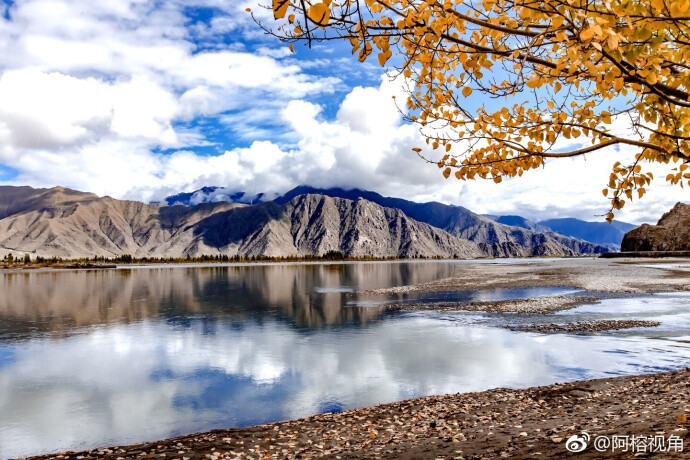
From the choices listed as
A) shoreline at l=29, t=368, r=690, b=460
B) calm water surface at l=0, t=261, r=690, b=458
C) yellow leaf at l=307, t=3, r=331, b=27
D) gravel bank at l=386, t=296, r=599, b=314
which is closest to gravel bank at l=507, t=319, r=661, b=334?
calm water surface at l=0, t=261, r=690, b=458

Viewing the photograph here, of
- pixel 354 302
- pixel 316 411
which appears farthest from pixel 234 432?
pixel 354 302

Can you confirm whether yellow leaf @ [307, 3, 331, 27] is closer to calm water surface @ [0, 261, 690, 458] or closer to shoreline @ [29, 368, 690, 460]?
shoreline @ [29, 368, 690, 460]

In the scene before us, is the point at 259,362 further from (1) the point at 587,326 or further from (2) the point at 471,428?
(1) the point at 587,326

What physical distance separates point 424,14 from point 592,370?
19.9 meters

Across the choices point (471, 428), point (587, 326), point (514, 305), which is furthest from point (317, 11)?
point (514, 305)

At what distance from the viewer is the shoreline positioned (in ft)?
34.0

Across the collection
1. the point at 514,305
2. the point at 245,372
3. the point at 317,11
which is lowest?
the point at 245,372

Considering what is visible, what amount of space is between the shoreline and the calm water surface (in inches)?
92.7

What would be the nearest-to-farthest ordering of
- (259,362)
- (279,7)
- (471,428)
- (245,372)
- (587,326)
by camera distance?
(279,7)
(471,428)
(245,372)
(259,362)
(587,326)

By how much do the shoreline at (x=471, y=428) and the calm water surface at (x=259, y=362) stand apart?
236 centimetres

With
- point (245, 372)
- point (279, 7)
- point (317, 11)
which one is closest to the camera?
point (317, 11)

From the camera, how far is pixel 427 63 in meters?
6.64

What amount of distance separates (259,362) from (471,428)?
1410 cm

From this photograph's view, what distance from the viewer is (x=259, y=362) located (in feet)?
81.0
